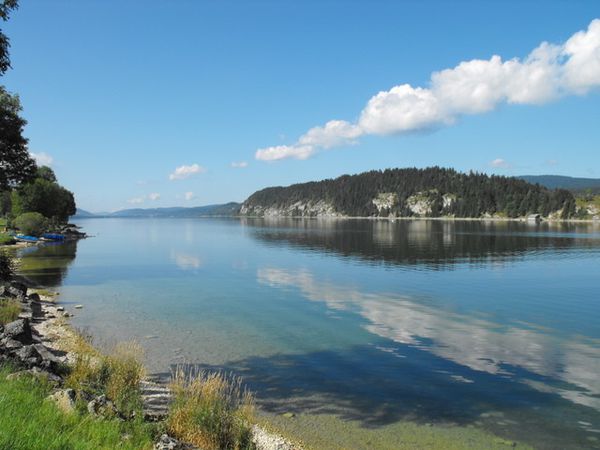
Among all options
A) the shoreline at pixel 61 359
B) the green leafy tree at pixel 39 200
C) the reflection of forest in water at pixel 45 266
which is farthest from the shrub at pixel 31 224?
the shoreline at pixel 61 359

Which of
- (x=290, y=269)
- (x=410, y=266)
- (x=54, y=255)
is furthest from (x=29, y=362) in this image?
(x=54, y=255)

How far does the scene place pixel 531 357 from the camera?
997 inches

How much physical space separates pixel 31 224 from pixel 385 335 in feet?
385

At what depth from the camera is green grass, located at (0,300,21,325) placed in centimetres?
2566

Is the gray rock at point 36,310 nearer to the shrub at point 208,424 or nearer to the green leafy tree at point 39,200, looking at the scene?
the shrub at point 208,424

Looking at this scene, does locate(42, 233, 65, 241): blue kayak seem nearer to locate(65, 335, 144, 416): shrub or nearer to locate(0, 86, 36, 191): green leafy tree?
locate(0, 86, 36, 191): green leafy tree

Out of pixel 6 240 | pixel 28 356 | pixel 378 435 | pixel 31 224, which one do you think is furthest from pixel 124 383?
pixel 31 224

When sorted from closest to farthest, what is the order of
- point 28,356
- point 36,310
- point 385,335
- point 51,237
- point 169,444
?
point 169,444 → point 28,356 → point 385,335 → point 36,310 → point 51,237

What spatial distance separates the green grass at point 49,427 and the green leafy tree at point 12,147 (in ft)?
84.7

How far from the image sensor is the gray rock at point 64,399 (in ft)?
38.2

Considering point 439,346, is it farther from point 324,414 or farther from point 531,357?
point 324,414

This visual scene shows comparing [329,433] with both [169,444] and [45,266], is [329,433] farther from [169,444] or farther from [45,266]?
[45,266]

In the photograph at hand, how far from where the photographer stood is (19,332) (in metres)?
21.4

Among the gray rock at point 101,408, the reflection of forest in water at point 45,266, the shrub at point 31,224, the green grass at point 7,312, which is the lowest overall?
the reflection of forest in water at point 45,266
